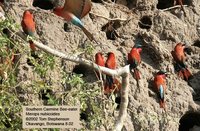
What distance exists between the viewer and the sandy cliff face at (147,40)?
248 inches

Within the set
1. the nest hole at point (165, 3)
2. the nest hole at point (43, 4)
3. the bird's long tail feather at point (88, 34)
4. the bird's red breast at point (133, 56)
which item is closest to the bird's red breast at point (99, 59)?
the bird's long tail feather at point (88, 34)

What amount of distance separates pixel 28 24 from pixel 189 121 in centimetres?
217

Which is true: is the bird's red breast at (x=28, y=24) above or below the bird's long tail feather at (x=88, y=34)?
above

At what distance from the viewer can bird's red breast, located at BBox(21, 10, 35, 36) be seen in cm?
593

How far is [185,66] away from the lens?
22.5 ft

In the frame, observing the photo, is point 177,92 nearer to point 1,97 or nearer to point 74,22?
point 74,22

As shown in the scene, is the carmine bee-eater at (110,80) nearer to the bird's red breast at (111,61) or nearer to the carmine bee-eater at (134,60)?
the bird's red breast at (111,61)

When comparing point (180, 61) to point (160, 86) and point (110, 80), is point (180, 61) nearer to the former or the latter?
point (160, 86)

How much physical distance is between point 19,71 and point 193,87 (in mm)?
2005

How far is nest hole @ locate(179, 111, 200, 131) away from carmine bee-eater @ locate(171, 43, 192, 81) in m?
0.39

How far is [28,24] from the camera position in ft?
19.6

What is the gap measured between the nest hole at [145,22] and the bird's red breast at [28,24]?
60.4 inches

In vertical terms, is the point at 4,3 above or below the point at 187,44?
above

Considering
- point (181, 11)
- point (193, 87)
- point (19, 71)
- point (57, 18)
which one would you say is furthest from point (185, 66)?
point (19, 71)
